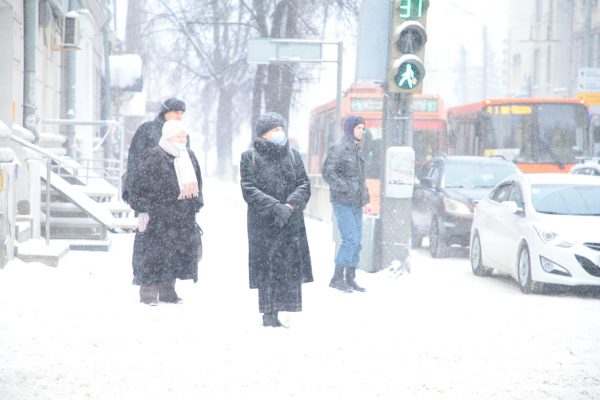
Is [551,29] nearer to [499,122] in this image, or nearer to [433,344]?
[499,122]

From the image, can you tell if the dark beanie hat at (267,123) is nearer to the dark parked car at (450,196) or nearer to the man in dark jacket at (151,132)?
the man in dark jacket at (151,132)

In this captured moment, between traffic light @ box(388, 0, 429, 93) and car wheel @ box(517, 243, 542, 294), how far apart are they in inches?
82.7

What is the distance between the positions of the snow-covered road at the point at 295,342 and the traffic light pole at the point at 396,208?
37cm

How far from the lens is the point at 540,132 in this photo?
81.1ft

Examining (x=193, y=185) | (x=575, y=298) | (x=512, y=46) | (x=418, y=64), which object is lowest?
(x=575, y=298)

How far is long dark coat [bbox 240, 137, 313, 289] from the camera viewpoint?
827cm

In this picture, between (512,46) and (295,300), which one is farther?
(512,46)

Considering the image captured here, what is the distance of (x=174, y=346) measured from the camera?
7535 millimetres

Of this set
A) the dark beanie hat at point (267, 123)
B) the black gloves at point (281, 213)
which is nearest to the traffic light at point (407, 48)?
the dark beanie hat at point (267, 123)

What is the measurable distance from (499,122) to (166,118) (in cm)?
1687

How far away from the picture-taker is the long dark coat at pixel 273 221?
8273mm

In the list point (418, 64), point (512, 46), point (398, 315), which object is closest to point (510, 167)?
point (418, 64)

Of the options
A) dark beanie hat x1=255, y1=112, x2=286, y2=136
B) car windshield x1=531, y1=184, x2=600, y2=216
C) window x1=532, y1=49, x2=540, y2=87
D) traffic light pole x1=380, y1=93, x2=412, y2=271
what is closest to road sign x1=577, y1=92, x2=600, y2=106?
car windshield x1=531, y1=184, x2=600, y2=216

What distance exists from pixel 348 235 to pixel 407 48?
2.52 meters
